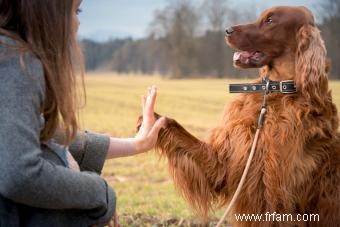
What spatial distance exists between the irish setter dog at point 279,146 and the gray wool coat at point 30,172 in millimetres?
1300

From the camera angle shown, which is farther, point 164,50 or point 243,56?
point 164,50

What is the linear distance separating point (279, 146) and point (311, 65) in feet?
1.81

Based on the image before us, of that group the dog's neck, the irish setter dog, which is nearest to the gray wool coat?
the irish setter dog

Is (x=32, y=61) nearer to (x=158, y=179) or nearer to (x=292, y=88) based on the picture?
(x=292, y=88)

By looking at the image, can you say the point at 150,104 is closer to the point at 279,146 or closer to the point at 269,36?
the point at 279,146

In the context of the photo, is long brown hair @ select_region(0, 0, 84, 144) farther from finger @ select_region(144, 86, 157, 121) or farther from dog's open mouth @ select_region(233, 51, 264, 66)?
dog's open mouth @ select_region(233, 51, 264, 66)

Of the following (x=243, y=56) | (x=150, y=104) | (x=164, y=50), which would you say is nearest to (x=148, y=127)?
(x=150, y=104)

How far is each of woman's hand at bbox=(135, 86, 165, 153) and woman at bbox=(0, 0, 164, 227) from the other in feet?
2.44

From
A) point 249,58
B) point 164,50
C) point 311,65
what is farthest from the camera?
point 164,50

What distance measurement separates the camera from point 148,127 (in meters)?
2.66

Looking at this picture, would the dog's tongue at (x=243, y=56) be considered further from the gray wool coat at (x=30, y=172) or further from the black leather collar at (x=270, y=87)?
the gray wool coat at (x=30, y=172)

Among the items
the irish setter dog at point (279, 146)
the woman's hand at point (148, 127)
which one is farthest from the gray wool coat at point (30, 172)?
the irish setter dog at point (279, 146)

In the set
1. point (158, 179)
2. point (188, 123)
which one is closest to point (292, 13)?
point (158, 179)

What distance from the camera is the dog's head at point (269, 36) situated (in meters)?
3.18
